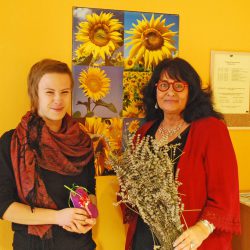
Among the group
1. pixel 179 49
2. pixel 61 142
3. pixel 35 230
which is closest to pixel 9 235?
pixel 35 230

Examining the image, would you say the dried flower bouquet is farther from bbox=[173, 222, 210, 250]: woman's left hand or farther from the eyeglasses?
the eyeglasses

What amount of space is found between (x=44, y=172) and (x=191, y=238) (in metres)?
0.67

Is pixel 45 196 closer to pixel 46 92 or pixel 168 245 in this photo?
pixel 46 92

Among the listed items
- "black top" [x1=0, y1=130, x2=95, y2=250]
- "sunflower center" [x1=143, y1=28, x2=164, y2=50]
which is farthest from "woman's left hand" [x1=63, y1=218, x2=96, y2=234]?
"sunflower center" [x1=143, y1=28, x2=164, y2=50]

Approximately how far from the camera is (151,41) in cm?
193

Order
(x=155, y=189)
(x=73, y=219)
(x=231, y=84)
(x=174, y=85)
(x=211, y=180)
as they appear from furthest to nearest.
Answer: (x=231, y=84) → (x=174, y=85) → (x=211, y=180) → (x=73, y=219) → (x=155, y=189)

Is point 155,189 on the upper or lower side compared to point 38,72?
lower

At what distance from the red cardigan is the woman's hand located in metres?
0.44

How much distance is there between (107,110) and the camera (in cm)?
189

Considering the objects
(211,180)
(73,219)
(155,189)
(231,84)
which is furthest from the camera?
(231,84)

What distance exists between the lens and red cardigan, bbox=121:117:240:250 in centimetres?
145

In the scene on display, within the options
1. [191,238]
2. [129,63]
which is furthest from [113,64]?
[191,238]

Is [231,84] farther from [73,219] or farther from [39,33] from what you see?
[73,219]

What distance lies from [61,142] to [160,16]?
3.16 feet
